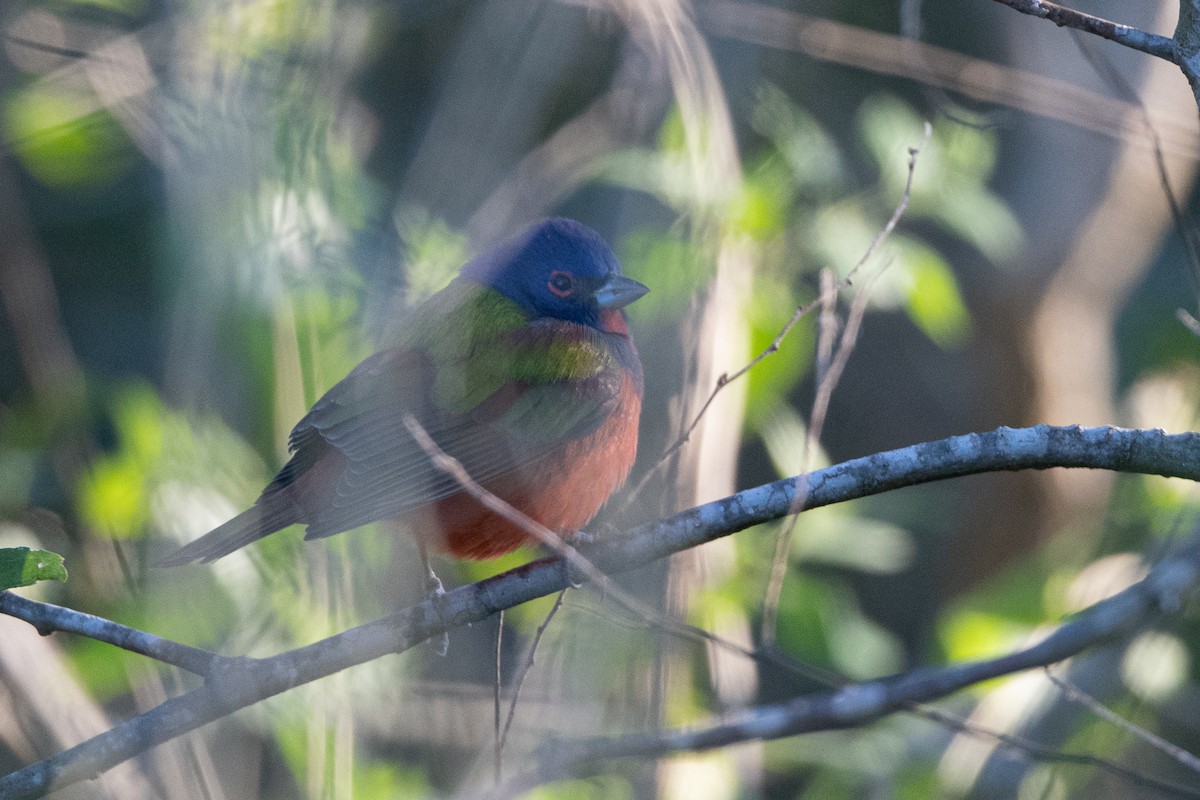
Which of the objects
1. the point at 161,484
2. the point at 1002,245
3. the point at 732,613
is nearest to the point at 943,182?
the point at 1002,245

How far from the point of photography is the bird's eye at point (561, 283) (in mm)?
4191

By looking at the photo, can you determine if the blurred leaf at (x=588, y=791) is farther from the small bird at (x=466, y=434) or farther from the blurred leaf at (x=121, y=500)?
the blurred leaf at (x=121, y=500)

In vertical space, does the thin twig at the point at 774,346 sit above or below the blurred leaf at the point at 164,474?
below

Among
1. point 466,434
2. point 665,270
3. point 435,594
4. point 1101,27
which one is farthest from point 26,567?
point 665,270

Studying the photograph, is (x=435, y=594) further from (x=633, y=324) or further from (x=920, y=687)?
(x=633, y=324)

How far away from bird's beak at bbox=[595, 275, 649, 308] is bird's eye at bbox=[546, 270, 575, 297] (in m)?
0.10

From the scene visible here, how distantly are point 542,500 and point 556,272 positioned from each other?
3.04 feet

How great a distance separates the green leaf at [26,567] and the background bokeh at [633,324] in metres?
1.02

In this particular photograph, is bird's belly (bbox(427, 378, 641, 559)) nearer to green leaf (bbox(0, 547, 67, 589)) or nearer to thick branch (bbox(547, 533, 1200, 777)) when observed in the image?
thick branch (bbox(547, 533, 1200, 777))

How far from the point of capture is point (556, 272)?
4199 millimetres

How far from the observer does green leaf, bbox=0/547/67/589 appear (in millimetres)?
2361

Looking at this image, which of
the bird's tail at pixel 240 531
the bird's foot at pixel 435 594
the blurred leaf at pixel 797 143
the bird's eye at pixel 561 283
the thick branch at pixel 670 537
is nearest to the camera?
the thick branch at pixel 670 537

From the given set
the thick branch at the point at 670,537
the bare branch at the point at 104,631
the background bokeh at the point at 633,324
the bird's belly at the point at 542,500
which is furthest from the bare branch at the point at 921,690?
the bird's belly at the point at 542,500

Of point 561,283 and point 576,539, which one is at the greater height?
point 561,283
